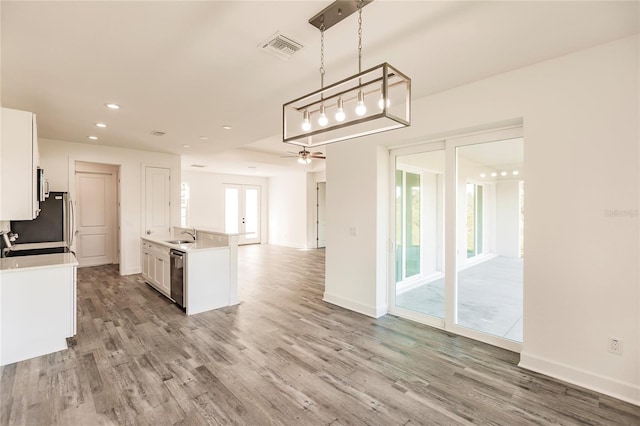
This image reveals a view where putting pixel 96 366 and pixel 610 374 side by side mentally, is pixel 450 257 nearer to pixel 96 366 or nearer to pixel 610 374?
pixel 610 374

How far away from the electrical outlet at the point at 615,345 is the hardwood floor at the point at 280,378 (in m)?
0.35

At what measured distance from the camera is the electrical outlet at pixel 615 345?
7.68 ft

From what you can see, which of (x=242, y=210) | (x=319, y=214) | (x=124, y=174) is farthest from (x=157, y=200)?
(x=319, y=214)

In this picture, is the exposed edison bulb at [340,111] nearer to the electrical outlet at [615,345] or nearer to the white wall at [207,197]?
the electrical outlet at [615,345]

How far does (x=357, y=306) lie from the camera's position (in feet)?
13.8

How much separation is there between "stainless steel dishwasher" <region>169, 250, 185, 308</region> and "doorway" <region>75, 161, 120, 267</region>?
410 cm

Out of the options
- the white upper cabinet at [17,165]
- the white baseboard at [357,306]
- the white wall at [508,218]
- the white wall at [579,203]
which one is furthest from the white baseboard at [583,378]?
the white upper cabinet at [17,165]

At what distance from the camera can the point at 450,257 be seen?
3.51 m

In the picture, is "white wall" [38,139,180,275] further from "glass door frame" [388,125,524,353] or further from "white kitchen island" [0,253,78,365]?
"glass door frame" [388,125,524,353]

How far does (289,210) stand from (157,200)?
5.03 meters

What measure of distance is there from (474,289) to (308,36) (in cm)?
342

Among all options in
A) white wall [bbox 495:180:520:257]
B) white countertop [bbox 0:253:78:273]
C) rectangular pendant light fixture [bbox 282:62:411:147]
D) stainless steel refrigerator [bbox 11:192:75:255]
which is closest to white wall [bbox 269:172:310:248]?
rectangular pendant light fixture [bbox 282:62:411:147]

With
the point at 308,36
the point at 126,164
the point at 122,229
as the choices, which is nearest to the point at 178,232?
the point at 122,229

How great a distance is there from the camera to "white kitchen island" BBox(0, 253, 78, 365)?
9.30 feet
